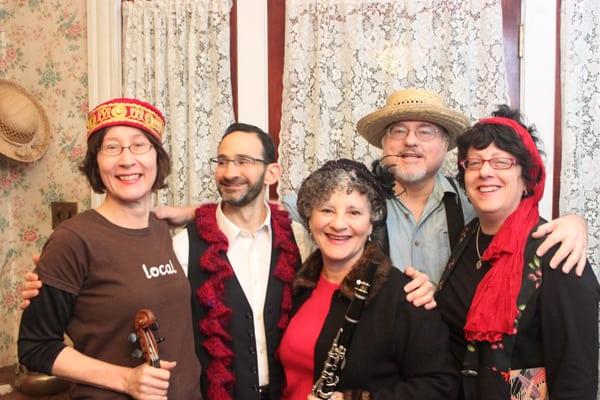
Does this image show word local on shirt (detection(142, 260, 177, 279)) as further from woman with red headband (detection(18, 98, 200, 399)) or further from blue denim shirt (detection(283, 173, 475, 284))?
blue denim shirt (detection(283, 173, 475, 284))

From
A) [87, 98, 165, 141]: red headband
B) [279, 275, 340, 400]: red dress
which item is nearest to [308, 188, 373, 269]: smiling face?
[279, 275, 340, 400]: red dress

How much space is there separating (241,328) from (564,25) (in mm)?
1919

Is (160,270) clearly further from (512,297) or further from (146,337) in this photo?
(512,297)

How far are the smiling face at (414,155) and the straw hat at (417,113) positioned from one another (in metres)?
0.04

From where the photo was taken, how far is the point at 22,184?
2.66 m

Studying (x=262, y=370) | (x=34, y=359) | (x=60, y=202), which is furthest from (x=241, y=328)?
(x=60, y=202)

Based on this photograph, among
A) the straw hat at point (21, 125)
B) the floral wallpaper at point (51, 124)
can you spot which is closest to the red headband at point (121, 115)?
the straw hat at point (21, 125)

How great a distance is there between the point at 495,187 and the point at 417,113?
0.52 metres

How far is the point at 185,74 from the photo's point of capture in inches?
97.8

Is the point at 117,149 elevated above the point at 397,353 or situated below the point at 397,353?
above

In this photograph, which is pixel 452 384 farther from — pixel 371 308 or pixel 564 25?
pixel 564 25

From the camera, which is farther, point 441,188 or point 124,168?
point 441,188

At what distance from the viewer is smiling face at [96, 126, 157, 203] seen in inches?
56.5

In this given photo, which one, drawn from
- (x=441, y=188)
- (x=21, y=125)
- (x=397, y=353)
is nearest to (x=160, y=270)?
(x=397, y=353)
